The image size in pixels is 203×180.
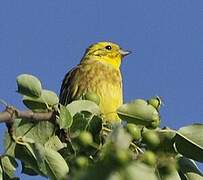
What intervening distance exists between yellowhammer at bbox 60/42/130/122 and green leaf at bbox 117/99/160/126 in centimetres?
328

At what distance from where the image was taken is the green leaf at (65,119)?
1.90m

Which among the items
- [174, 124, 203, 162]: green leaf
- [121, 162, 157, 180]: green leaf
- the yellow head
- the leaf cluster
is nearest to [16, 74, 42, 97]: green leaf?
the leaf cluster

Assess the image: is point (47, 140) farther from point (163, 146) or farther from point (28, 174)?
point (163, 146)

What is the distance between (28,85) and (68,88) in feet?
13.7

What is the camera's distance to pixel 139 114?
6.72ft

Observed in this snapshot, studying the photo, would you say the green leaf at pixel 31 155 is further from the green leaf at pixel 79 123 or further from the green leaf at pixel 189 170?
the green leaf at pixel 189 170

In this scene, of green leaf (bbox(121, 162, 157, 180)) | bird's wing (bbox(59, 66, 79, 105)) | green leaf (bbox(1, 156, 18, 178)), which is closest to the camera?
green leaf (bbox(121, 162, 157, 180))

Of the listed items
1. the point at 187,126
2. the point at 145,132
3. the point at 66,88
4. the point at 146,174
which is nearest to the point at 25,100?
the point at 145,132

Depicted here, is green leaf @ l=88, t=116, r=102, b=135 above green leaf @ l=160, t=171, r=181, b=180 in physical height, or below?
above

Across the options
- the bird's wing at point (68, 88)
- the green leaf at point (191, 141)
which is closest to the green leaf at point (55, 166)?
the green leaf at point (191, 141)

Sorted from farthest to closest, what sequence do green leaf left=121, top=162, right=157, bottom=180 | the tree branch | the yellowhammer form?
the yellowhammer
the tree branch
green leaf left=121, top=162, right=157, bottom=180

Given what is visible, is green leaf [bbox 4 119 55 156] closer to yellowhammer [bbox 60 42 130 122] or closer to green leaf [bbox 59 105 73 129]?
green leaf [bbox 59 105 73 129]

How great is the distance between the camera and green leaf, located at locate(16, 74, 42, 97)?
6.70 feet

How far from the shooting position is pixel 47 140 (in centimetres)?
203
